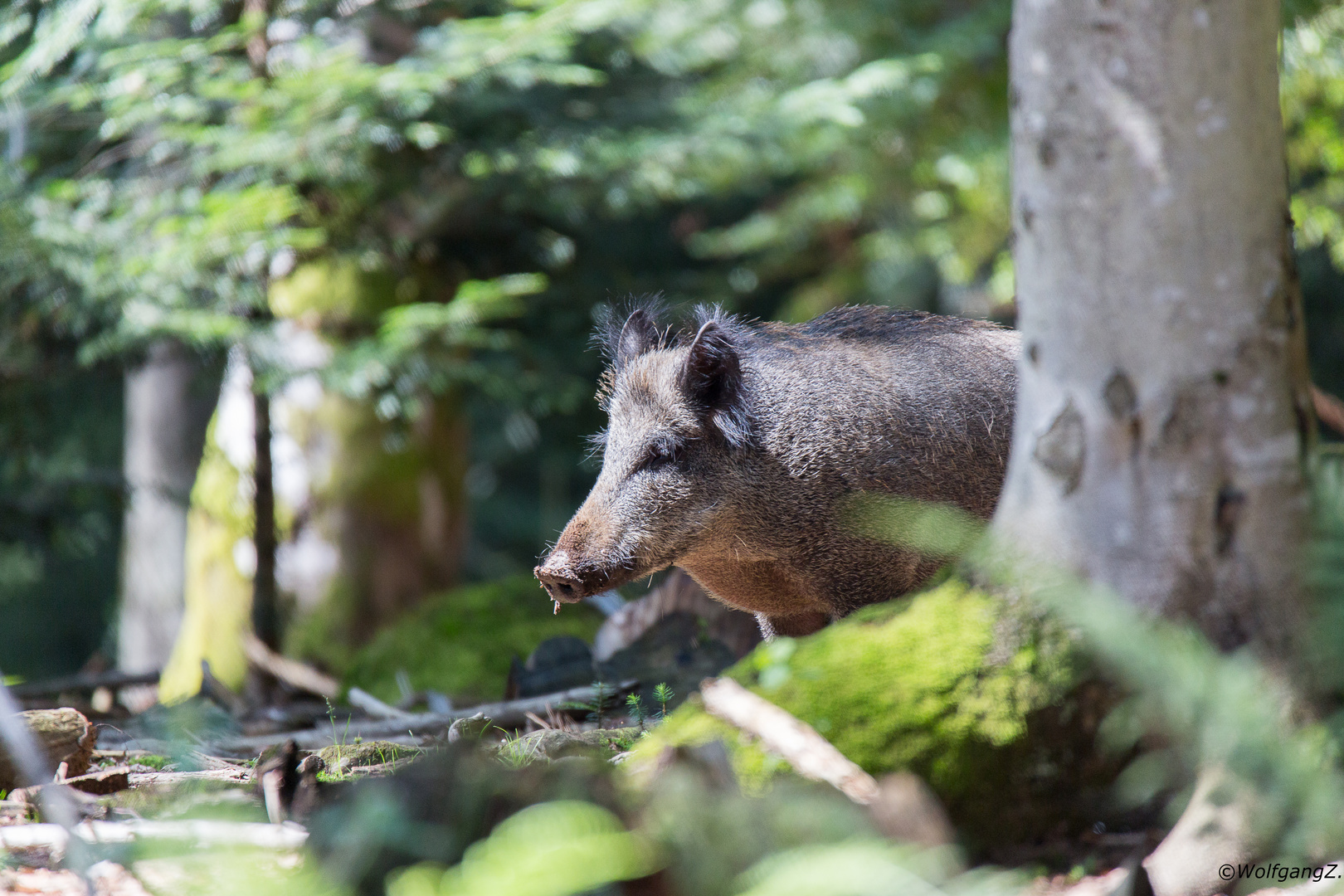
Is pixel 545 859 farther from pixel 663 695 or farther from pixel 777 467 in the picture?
pixel 777 467

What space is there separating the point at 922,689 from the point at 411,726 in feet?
7.79

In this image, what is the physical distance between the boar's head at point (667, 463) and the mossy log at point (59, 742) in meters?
1.62

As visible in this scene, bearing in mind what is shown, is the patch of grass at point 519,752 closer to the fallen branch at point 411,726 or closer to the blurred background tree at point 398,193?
the fallen branch at point 411,726

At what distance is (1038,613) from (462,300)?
454 cm

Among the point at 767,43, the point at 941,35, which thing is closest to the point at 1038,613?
the point at 941,35

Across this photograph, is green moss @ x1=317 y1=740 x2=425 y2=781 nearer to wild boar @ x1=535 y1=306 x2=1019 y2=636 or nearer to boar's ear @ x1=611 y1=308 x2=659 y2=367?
wild boar @ x1=535 y1=306 x2=1019 y2=636

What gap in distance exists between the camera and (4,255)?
19.8 ft

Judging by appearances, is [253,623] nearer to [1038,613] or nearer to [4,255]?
[4,255]

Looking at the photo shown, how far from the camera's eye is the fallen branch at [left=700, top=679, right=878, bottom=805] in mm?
2518

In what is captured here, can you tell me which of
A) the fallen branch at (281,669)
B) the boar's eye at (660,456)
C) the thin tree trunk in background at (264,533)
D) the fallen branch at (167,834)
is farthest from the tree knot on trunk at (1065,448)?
the fallen branch at (281,669)

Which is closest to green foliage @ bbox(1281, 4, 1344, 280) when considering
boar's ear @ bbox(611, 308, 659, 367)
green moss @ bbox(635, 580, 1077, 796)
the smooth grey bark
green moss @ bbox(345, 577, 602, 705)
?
boar's ear @ bbox(611, 308, 659, 367)

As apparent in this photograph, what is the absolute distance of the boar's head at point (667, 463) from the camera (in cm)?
433

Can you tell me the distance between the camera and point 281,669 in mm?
7633

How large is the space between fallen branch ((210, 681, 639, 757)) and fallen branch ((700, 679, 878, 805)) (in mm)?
1677
